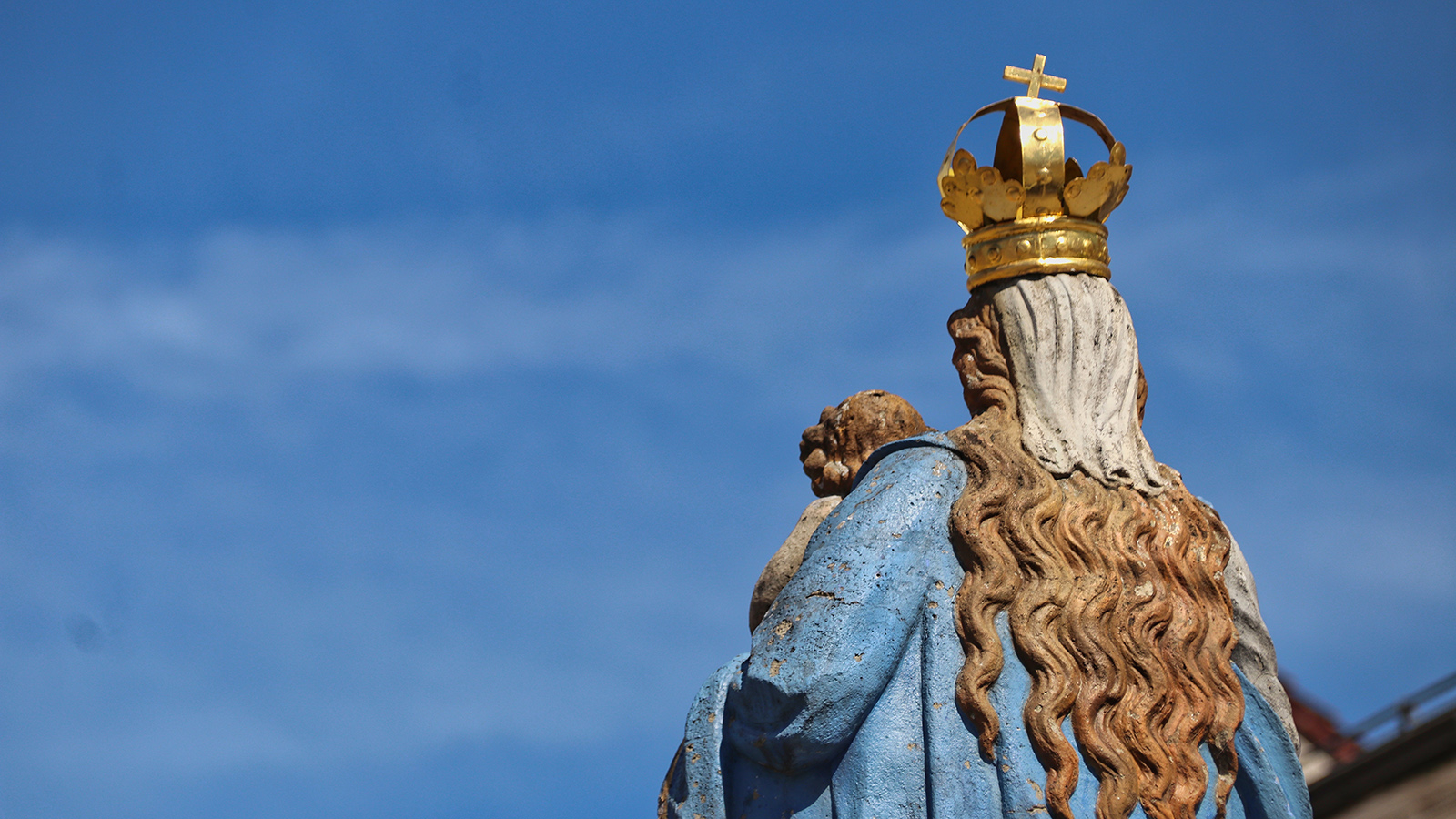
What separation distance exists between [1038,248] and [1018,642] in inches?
58.1

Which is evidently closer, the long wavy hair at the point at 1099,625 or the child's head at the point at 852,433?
the long wavy hair at the point at 1099,625

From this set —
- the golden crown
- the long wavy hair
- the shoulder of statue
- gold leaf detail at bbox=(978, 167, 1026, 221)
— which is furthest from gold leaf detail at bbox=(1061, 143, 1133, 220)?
the shoulder of statue

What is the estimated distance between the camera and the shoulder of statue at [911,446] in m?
5.83

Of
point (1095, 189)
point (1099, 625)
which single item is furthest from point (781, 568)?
point (1095, 189)

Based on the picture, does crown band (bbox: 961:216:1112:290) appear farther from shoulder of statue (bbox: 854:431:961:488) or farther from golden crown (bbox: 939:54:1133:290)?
shoulder of statue (bbox: 854:431:961:488)

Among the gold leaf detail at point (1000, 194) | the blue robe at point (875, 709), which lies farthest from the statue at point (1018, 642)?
the gold leaf detail at point (1000, 194)

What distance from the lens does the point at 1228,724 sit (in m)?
5.65

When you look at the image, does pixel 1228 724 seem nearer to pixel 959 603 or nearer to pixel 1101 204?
pixel 959 603

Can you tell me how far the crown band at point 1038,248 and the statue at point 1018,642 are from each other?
0.04 m

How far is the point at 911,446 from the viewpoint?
19.2ft

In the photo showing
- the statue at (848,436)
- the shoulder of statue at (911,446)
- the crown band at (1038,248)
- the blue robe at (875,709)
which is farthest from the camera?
the statue at (848,436)

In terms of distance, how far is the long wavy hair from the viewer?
541 centimetres

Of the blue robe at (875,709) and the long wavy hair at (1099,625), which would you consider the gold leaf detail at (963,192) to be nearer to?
the long wavy hair at (1099,625)

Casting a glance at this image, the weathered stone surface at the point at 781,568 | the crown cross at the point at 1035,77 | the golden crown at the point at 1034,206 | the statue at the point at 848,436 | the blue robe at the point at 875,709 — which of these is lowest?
the blue robe at the point at 875,709
